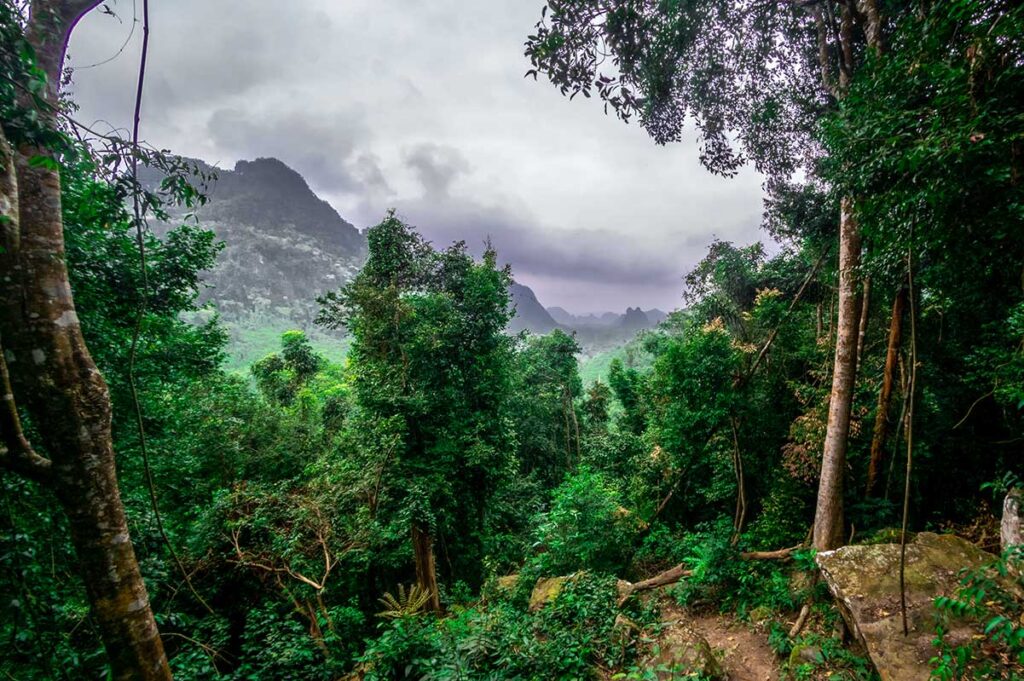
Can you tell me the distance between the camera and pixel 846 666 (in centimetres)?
415

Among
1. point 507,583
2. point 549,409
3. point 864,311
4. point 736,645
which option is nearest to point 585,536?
point 507,583

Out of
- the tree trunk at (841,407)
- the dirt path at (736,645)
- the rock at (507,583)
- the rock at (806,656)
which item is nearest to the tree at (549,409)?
the rock at (507,583)

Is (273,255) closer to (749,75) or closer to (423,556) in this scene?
(423,556)

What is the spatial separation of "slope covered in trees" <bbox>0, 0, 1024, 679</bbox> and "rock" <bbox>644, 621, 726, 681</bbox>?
0.15ft

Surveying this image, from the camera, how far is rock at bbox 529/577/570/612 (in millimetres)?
6367

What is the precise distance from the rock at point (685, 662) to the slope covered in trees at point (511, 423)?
0.15 ft

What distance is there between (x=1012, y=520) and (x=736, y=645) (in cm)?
350

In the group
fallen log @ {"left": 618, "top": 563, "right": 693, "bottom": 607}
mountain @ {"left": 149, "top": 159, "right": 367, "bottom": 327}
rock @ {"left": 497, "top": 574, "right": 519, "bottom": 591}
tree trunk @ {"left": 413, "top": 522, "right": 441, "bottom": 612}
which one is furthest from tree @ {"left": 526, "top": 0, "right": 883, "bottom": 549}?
mountain @ {"left": 149, "top": 159, "right": 367, "bottom": 327}

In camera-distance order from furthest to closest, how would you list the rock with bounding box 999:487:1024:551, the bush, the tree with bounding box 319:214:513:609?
1. the tree with bounding box 319:214:513:609
2. the bush
3. the rock with bounding box 999:487:1024:551

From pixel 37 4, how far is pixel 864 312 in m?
9.16

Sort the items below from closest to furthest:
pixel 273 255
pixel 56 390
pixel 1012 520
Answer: pixel 56 390, pixel 1012 520, pixel 273 255

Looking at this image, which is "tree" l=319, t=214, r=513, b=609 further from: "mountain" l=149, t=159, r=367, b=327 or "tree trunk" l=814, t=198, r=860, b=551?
"mountain" l=149, t=159, r=367, b=327

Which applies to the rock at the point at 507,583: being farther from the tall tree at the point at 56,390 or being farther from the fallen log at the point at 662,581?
the tall tree at the point at 56,390

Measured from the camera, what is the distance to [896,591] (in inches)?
165
